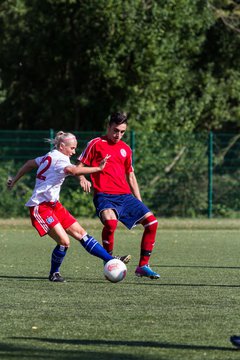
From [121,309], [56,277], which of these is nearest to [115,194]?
[56,277]

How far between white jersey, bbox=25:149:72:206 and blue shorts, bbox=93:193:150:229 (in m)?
0.82

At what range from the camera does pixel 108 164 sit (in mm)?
12500

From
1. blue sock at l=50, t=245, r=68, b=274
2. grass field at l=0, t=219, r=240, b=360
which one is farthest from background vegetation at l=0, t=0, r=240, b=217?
blue sock at l=50, t=245, r=68, b=274

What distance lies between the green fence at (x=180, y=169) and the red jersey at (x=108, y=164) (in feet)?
46.2

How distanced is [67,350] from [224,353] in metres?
1.05

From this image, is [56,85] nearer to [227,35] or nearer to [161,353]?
[227,35]

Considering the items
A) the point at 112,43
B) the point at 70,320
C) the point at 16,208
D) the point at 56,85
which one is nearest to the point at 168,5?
the point at 112,43

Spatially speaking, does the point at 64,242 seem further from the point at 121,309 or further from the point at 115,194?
the point at 121,309

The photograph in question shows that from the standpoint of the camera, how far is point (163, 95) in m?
29.5

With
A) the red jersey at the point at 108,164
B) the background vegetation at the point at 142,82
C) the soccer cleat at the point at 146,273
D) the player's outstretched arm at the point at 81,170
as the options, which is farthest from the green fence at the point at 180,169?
the player's outstretched arm at the point at 81,170

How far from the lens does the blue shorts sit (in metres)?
12.3

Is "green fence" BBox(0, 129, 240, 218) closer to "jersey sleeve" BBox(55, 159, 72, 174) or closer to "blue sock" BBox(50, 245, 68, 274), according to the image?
"blue sock" BBox(50, 245, 68, 274)

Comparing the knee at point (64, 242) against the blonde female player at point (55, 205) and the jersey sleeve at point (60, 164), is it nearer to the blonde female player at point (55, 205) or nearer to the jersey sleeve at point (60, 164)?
the blonde female player at point (55, 205)

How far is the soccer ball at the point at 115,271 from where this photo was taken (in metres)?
11.0
